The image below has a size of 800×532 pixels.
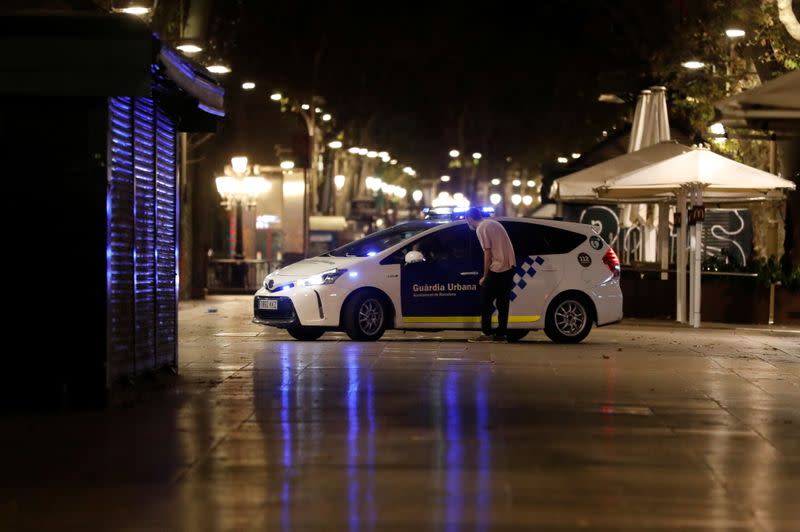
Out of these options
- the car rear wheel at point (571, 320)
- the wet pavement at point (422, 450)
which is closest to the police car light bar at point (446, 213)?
the car rear wheel at point (571, 320)

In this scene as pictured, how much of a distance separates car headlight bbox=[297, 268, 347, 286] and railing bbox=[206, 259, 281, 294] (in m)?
19.3

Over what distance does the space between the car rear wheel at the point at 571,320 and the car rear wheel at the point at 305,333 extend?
3.02 metres

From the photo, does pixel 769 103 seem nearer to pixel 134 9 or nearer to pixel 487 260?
pixel 487 260

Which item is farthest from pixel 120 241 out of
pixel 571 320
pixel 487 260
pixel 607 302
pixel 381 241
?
pixel 607 302

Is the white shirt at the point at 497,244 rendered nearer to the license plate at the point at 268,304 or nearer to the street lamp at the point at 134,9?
the license plate at the point at 268,304

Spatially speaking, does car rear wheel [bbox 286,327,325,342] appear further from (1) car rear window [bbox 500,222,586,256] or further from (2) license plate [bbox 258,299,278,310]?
(1) car rear window [bbox 500,222,586,256]

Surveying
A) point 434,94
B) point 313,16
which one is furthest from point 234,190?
point 434,94

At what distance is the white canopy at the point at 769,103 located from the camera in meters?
13.2

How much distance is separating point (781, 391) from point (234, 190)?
82.8ft

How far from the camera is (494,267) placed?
56.5ft

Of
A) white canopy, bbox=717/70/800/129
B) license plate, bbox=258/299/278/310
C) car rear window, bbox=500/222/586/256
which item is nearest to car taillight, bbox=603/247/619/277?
car rear window, bbox=500/222/586/256

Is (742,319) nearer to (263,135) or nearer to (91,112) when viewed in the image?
(91,112)

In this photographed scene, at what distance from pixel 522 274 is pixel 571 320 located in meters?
0.93

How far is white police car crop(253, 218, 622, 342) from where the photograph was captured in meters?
17.8
